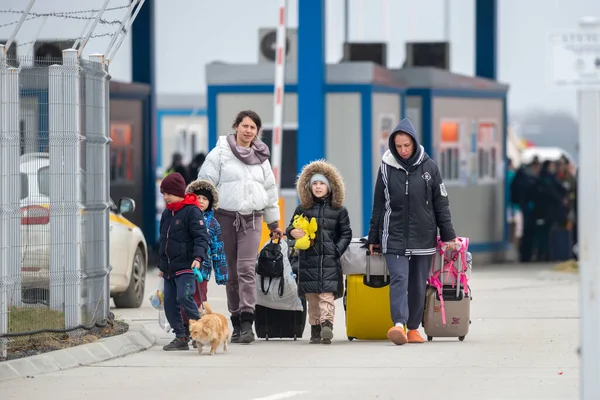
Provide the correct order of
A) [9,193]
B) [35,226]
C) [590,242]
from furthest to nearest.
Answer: [35,226] < [9,193] < [590,242]

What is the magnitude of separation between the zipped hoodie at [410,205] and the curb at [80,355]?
2.08m

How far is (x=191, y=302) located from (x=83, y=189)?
1212 millimetres

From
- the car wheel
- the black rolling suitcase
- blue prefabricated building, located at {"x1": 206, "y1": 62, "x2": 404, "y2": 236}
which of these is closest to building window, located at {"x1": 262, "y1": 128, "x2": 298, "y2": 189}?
blue prefabricated building, located at {"x1": 206, "y1": 62, "x2": 404, "y2": 236}

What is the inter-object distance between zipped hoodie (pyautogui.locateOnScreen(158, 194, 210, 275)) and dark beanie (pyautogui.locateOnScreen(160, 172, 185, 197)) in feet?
0.22

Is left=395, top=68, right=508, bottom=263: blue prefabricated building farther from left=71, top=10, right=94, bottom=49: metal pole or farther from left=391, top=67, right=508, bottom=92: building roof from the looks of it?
left=71, top=10, right=94, bottom=49: metal pole

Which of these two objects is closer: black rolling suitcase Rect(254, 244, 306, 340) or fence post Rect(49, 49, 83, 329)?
fence post Rect(49, 49, 83, 329)

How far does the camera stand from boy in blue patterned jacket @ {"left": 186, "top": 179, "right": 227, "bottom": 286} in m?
12.1

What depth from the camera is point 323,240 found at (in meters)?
12.3

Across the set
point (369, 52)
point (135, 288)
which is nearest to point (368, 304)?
point (135, 288)

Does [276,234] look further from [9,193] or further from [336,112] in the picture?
[336,112]

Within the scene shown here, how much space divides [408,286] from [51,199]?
293 centimetres

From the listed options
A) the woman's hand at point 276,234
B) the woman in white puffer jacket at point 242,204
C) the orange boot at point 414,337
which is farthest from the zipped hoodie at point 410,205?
the woman in white puffer jacket at point 242,204

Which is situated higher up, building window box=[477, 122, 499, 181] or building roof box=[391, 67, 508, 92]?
building roof box=[391, 67, 508, 92]

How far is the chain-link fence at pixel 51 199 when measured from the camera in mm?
11039
